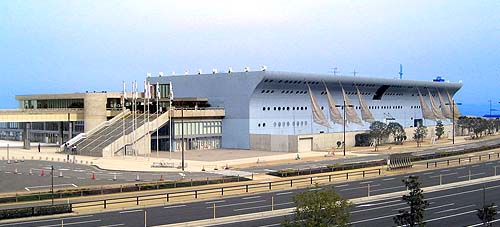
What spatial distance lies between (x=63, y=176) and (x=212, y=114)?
36.8 meters

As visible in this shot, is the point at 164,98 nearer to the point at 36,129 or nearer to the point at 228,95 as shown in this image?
the point at 228,95

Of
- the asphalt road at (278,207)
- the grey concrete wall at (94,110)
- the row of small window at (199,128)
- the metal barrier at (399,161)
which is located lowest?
the asphalt road at (278,207)

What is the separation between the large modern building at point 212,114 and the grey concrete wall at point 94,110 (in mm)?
141

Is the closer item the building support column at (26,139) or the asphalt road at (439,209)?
the asphalt road at (439,209)

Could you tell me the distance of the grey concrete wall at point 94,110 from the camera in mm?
85312

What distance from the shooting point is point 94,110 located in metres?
85.6

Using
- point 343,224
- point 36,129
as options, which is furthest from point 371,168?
point 36,129

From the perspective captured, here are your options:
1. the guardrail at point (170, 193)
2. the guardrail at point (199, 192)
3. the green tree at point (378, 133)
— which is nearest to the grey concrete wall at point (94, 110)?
the green tree at point (378, 133)

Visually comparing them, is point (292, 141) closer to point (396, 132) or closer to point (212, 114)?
point (212, 114)

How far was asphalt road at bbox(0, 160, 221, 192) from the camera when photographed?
44.9 meters

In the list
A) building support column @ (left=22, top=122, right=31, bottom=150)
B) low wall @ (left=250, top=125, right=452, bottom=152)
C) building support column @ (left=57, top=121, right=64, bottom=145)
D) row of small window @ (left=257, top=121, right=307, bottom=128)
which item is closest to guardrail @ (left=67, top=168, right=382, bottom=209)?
low wall @ (left=250, top=125, right=452, bottom=152)

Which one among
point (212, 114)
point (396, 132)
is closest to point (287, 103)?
point (212, 114)

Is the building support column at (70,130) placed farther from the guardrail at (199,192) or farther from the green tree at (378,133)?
the guardrail at (199,192)

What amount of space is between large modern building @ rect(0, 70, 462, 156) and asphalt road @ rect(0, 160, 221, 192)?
43.8 feet
